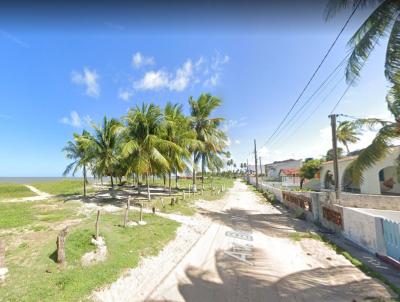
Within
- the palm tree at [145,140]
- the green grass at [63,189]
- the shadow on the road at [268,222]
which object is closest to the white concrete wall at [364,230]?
the shadow on the road at [268,222]

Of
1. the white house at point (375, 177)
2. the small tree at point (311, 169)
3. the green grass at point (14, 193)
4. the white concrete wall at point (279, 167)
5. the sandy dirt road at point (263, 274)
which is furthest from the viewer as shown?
the white concrete wall at point (279, 167)

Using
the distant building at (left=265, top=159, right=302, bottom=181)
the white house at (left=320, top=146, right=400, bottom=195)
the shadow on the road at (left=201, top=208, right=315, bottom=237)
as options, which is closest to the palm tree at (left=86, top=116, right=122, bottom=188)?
the shadow on the road at (left=201, top=208, right=315, bottom=237)

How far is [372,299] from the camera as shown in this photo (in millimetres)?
4465

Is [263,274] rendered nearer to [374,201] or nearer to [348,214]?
[348,214]

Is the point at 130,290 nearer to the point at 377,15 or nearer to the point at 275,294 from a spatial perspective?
the point at 275,294

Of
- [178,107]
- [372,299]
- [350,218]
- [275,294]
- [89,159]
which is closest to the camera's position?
[372,299]

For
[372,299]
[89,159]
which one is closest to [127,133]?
[89,159]

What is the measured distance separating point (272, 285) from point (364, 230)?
13.7 feet

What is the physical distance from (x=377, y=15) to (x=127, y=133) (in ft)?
48.3

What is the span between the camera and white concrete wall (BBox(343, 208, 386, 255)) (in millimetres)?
6679

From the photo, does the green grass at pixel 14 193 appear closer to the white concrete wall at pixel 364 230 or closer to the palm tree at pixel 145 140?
the palm tree at pixel 145 140

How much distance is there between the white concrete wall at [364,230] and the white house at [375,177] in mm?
9795

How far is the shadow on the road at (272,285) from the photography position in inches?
183

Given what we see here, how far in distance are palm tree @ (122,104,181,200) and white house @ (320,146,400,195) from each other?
13.7 meters
